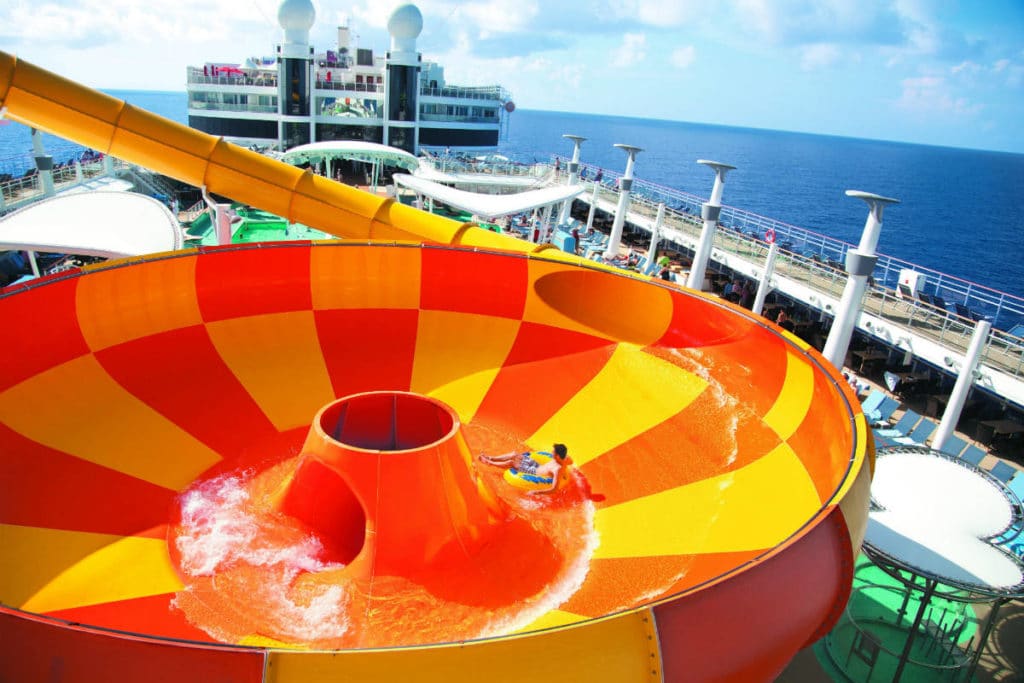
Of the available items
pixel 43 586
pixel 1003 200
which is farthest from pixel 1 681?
pixel 1003 200

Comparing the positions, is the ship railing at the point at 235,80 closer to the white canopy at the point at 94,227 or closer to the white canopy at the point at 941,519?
the white canopy at the point at 94,227

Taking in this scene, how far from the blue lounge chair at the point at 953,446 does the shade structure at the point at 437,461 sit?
587 cm

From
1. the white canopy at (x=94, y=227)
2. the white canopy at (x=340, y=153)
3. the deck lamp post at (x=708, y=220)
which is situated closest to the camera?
the white canopy at (x=94, y=227)

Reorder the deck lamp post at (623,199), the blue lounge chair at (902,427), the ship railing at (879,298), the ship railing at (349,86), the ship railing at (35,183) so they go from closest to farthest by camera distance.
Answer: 1. the blue lounge chair at (902,427)
2. the ship railing at (879,298)
3. the deck lamp post at (623,199)
4. the ship railing at (35,183)
5. the ship railing at (349,86)

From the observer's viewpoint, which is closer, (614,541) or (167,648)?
(167,648)

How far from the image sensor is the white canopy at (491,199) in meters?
15.1

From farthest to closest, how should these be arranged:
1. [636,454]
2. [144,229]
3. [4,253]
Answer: [4,253]
[144,229]
[636,454]

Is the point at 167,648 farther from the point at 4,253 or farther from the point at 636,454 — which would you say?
the point at 4,253

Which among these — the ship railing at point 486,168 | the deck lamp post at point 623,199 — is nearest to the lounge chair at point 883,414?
the deck lamp post at point 623,199

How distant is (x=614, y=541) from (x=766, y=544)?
108 centimetres

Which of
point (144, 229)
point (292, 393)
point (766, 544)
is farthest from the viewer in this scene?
point (144, 229)

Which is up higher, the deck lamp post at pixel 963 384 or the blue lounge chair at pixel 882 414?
the deck lamp post at pixel 963 384

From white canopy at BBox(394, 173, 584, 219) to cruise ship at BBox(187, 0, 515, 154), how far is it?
43.8ft

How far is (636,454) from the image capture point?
5191 millimetres
